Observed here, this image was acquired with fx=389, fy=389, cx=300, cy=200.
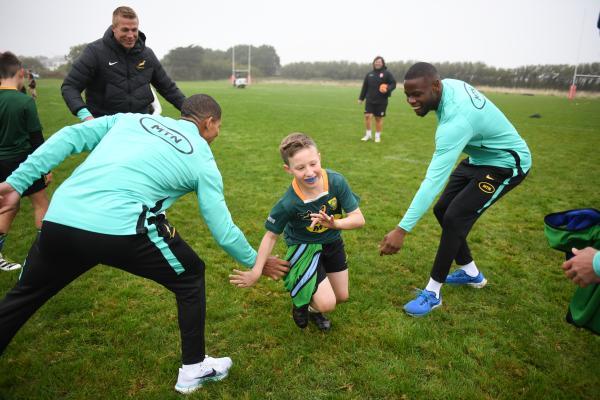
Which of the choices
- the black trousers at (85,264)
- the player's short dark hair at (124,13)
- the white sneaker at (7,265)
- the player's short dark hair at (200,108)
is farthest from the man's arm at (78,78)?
the black trousers at (85,264)

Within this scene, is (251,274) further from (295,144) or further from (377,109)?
(377,109)

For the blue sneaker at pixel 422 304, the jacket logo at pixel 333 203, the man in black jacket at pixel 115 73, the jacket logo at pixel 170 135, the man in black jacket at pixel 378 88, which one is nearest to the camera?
the jacket logo at pixel 170 135

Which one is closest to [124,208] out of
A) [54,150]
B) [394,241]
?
[54,150]

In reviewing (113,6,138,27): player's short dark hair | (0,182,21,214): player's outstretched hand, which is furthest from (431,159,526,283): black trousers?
(113,6,138,27): player's short dark hair

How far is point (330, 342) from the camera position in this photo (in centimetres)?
340

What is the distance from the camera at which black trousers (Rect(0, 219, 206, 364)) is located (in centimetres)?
220

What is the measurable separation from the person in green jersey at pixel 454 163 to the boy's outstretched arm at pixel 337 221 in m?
0.30

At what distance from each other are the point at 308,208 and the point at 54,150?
1806mm

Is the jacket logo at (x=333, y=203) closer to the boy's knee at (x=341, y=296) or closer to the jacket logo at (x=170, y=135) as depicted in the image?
the boy's knee at (x=341, y=296)

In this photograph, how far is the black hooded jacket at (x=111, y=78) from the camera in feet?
14.9

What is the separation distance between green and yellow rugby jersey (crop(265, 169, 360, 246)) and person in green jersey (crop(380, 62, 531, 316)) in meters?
0.46

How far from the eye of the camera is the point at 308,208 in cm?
315

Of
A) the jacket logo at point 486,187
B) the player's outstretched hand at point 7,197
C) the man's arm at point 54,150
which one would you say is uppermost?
the man's arm at point 54,150

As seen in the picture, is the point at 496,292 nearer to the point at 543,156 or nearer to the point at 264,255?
the point at 264,255
